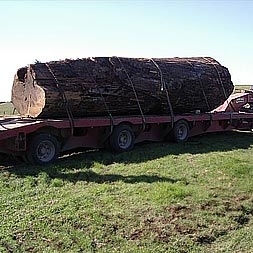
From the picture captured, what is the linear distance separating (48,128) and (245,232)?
5.25 meters

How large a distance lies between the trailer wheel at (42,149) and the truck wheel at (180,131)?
157 inches

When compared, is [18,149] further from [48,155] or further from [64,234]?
[64,234]

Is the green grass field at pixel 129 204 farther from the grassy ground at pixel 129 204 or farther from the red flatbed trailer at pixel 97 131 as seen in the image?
the red flatbed trailer at pixel 97 131

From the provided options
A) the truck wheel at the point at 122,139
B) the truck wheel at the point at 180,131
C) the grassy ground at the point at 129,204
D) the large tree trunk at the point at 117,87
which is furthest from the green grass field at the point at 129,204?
the truck wheel at the point at 180,131

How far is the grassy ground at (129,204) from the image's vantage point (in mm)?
5766

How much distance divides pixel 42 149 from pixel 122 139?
2.37 m

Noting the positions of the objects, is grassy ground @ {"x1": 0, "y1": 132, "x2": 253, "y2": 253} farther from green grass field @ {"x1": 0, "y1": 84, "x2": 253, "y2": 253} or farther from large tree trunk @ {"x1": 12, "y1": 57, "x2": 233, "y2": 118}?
large tree trunk @ {"x1": 12, "y1": 57, "x2": 233, "y2": 118}

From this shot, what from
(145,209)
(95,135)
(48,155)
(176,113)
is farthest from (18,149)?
(176,113)

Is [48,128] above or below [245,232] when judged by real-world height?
above

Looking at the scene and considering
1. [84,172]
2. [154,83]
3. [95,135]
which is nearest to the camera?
[84,172]

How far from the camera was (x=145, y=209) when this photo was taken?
22.3 feet

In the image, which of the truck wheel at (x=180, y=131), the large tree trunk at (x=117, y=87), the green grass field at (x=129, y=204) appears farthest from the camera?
the truck wheel at (x=180, y=131)

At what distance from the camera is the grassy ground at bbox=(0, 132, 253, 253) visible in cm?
577

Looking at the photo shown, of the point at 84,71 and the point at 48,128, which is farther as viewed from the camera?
the point at 84,71
